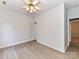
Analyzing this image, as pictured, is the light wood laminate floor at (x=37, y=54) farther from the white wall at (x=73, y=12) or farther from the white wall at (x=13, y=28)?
the white wall at (x=73, y=12)

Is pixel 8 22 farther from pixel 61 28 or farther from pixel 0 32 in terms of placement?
pixel 61 28

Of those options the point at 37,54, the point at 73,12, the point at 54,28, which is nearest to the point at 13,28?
the point at 37,54

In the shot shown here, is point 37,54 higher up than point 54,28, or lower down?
lower down

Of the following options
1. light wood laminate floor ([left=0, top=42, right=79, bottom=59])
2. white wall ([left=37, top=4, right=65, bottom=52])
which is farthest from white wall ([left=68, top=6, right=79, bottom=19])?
light wood laminate floor ([left=0, top=42, right=79, bottom=59])

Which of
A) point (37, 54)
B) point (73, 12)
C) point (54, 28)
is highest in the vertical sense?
point (73, 12)

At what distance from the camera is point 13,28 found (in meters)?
6.00

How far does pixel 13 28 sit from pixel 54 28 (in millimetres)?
3031

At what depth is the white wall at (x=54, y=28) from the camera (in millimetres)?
4430

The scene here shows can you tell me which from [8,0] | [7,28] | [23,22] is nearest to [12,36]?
[7,28]

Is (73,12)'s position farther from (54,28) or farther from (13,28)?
(13,28)

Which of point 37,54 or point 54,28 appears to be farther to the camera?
point 54,28

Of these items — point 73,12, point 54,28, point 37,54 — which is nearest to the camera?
point 37,54

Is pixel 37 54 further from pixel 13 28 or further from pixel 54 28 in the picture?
pixel 13 28

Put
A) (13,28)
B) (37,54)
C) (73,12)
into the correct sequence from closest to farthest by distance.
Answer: (37,54) < (73,12) < (13,28)
